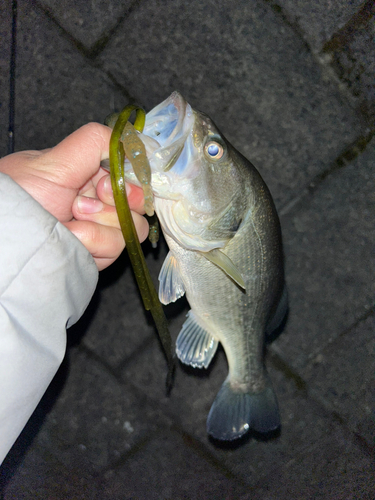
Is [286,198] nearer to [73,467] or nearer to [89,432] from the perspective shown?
[89,432]

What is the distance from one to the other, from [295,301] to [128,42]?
161 cm

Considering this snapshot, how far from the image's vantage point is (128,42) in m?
2.08

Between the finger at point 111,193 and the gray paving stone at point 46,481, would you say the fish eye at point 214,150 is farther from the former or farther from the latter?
the gray paving stone at point 46,481

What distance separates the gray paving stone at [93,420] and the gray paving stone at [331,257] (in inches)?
34.7

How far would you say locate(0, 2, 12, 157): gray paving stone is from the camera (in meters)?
2.08

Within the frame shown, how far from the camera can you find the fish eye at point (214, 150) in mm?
1387

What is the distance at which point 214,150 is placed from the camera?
4.59ft

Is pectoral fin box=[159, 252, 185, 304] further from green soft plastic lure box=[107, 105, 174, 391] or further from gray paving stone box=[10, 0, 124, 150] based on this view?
gray paving stone box=[10, 0, 124, 150]

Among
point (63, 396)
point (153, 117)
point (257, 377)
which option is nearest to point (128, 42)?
point (153, 117)

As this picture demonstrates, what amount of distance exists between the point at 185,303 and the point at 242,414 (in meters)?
0.65

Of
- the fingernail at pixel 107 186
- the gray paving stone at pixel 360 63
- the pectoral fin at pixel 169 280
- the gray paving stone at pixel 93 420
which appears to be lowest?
the gray paving stone at pixel 93 420

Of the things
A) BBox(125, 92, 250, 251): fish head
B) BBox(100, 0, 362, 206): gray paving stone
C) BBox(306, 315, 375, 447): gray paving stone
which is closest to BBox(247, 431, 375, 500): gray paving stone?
BBox(306, 315, 375, 447): gray paving stone

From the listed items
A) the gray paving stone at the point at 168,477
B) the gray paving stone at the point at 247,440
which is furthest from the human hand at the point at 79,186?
the gray paving stone at the point at 168,477

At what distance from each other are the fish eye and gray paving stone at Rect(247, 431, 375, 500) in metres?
1.70
